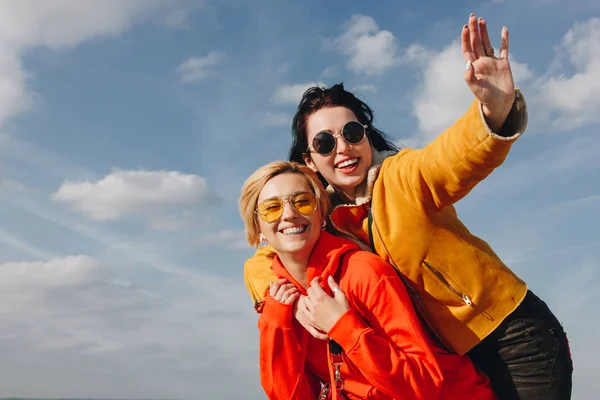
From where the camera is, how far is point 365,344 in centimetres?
492

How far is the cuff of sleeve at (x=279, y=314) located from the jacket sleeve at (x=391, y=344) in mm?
550

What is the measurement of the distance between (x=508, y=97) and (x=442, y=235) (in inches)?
51.0

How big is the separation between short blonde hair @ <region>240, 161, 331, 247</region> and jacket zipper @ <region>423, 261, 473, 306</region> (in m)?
1.08

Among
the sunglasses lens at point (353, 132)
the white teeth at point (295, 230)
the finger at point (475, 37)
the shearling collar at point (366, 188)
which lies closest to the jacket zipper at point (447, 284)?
the shearling collar at point (366, 188)

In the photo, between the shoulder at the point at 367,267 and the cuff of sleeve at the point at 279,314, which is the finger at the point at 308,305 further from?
the shoulder at the point at 367,267

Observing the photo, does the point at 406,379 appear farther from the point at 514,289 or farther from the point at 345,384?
the point at 514,289

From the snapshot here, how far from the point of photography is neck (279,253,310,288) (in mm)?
5711

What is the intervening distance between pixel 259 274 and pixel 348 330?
147 cm

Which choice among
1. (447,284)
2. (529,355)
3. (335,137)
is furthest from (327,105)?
(529,355)

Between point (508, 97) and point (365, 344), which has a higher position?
point (508, 97)

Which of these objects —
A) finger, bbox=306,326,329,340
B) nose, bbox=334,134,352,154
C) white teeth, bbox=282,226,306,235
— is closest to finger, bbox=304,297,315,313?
finger, bbox=306,326,329,340

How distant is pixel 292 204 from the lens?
5.66 m

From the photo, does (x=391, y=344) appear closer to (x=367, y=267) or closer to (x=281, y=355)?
(x=367, y=267)

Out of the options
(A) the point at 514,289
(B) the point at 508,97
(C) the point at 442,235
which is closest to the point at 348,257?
(C) the point at 442,235
